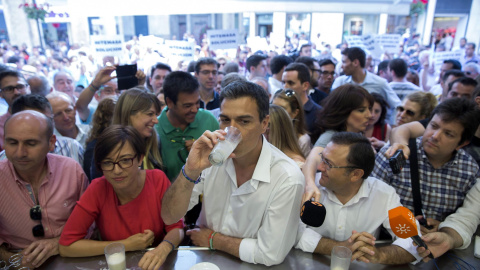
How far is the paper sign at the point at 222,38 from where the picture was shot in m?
6.42

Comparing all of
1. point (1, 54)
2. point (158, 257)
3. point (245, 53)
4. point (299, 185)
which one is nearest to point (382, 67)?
point (245, 53)

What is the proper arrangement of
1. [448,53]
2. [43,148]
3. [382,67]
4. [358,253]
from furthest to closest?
1. [382,67]
2. [448,53]
3. [43,148]
4. [358,253]

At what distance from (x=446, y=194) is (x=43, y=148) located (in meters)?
2.68

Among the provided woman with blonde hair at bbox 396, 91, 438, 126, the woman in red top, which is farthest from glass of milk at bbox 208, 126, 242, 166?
woman with blonde hair at bbox 396, 91, 438, 126

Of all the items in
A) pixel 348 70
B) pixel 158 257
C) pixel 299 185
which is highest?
pixel 348 70

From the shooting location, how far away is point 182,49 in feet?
19.9

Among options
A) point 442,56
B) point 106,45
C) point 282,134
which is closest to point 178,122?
point 282,134

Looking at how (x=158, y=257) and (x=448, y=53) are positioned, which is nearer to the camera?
(x=158, y=257)

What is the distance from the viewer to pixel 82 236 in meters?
1.84

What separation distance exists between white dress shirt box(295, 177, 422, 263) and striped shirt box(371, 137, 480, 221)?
0.90ft

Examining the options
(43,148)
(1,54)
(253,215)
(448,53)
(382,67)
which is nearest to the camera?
(253,215)

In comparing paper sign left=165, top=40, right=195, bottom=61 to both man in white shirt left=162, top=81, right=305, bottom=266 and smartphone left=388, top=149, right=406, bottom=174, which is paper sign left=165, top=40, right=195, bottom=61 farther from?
smartphone left=388, top=149, right=406, bottom=174

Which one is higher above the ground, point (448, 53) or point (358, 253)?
point (448, 53)

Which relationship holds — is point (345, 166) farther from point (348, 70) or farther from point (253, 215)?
point (348, 70)
